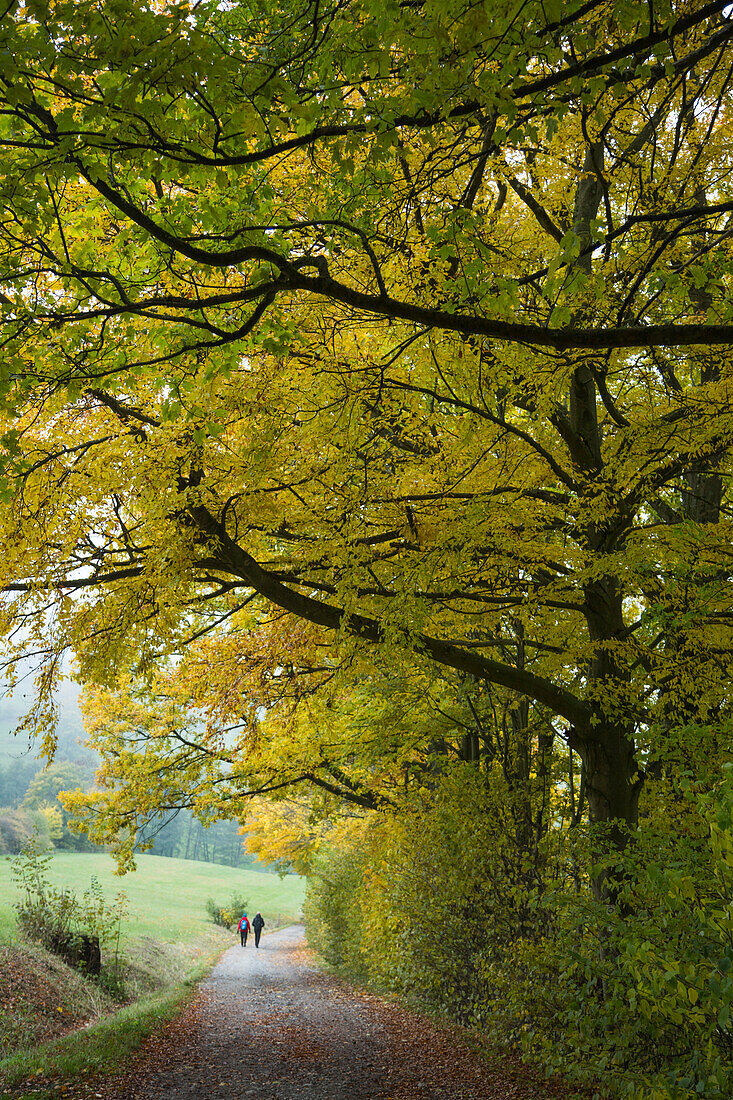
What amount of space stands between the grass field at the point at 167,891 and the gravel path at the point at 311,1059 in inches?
161

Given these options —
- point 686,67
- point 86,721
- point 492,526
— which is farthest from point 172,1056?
point 686,67

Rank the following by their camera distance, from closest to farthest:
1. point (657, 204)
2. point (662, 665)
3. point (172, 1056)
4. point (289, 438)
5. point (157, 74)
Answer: point (157, 74) < point (657, 204) < point (289, 438) < point (662, 665) < point (172, 1056)

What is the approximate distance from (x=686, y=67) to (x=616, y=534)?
383cm

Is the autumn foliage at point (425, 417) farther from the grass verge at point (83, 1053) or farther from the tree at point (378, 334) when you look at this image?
the grass verge at point (83, 1053)

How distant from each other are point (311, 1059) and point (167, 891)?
3428 centimetres

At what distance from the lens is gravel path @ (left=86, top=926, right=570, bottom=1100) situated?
7004 millimetres

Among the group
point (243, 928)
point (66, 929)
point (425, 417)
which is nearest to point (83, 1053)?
point (66, 929)

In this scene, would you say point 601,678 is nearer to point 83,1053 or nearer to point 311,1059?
point 311,1059

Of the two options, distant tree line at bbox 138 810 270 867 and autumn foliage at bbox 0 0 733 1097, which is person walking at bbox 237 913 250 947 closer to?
autumn foliage at bbox 0 0 733 1097

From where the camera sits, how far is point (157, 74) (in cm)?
268

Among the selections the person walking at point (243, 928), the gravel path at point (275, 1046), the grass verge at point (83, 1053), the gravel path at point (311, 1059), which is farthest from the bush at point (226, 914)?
the grass verge at point (83, 1053)

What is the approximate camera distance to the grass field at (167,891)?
77.1ft

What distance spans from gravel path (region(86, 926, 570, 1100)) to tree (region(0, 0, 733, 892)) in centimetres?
342

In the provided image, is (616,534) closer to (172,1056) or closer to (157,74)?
(157,74)
